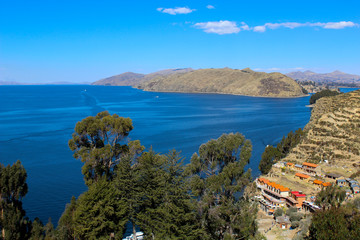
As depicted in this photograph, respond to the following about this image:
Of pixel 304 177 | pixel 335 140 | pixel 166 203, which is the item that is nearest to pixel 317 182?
pixel 304 177

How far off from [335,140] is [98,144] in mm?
40643

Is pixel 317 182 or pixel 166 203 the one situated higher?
pixel 166 203

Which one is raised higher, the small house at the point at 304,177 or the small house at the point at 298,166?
the small house at the point at 298,166

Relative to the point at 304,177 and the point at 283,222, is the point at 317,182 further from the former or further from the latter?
the point at 283,222

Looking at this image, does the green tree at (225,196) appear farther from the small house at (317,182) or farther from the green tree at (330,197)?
the small house at (317,182)

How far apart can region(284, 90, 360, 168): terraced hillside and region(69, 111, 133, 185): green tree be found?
35.3 m

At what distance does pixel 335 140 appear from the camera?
4569 cm

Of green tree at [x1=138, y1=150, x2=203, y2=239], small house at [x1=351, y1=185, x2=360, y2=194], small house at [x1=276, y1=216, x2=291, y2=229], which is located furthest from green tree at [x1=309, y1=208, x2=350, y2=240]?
small house at [x1=351, y1=185, x2=360, y2=194]

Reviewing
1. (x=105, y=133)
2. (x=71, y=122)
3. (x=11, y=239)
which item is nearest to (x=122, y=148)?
(x=105, y=133)

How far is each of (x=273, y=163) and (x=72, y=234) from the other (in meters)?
35.1

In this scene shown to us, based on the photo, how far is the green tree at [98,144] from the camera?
17.1 meters

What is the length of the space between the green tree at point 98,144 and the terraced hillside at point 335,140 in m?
35.3

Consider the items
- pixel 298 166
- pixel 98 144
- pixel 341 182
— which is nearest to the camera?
pixel 98 144

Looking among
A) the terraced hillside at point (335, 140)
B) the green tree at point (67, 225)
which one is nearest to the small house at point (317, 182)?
the terraced hillside at point (335, 140)
